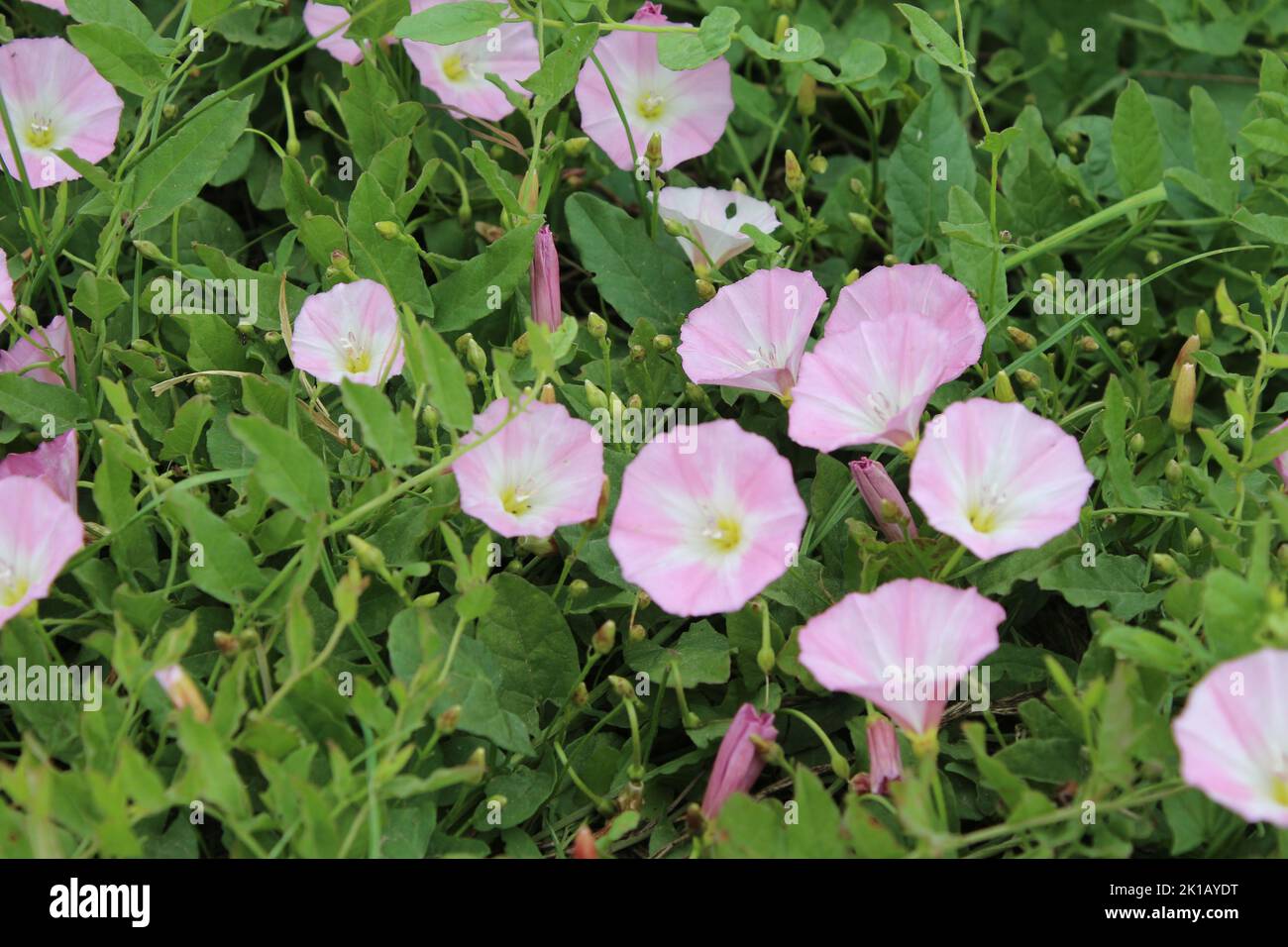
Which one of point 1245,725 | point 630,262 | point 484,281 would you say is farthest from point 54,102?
point 1245,725

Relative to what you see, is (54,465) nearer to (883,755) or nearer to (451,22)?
(451,22)

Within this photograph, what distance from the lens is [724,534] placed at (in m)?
1.37

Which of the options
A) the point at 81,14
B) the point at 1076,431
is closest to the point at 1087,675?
the point at 1076,431

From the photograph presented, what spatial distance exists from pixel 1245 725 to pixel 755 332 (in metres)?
0.68

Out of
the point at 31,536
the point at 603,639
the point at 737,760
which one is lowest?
the point at 737,760

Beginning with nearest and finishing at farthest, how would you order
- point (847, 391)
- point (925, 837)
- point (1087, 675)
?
point (925, 837) → point (1087, 675) → point (847, 391)

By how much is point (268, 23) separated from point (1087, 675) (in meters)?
1.40

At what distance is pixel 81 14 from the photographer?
158 centimetres

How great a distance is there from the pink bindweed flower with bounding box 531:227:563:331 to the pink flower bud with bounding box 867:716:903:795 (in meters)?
0.61

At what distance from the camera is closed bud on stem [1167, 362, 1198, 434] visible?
4.85ft

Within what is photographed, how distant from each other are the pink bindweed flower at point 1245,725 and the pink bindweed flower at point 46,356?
1.25 meters

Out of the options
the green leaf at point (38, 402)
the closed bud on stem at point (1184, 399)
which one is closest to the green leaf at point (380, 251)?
the green leaf at point (38, 402)

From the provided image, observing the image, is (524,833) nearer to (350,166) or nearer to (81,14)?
(350,166)

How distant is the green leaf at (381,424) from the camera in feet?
3.98
